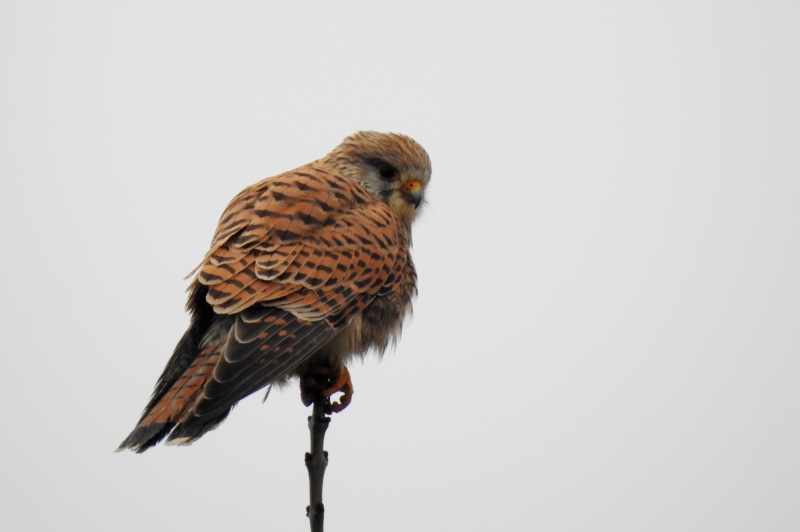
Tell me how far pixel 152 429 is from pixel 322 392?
790mm

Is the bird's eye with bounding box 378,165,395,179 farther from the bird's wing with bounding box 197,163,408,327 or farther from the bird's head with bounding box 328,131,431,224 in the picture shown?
the bird's wing with bounding box 197,163,408,327

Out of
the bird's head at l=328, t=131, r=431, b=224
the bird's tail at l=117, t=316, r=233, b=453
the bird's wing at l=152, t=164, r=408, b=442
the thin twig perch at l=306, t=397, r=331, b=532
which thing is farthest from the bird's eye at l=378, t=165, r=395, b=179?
the thin twig perch at l=306, t=397, r=331, b=532

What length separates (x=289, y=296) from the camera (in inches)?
141

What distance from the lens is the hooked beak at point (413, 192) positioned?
4.61 m

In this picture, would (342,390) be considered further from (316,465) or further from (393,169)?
(393,169)

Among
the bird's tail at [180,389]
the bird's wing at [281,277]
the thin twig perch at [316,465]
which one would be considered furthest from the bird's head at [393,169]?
the thin twig perch at [316,465]

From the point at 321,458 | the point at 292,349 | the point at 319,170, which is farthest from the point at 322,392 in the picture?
the point at 319,170

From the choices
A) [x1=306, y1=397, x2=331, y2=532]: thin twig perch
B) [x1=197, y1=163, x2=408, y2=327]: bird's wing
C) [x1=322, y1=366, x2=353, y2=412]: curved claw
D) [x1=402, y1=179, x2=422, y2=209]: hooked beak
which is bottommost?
[x1=306, y1=397, x2=331, y2=532]: thin twig perch

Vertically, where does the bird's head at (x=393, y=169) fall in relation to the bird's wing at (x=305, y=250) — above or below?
above

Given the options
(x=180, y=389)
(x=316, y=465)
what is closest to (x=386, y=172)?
(x=180, y=389)

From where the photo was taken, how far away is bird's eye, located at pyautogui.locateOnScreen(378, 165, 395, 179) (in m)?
4.69

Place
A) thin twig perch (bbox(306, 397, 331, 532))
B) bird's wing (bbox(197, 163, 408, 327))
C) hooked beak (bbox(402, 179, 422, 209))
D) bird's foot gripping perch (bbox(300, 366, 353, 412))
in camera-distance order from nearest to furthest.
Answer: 1. thin twig perch (bbox(306, 397, 331, 532))
2. bird's wing (bbox(197, 163, 408, 327))
3. bird's foot gripping perch (bbox(300, 366, 353, 412))
4. hooked beak (bbox(402, 179, 422, 209))

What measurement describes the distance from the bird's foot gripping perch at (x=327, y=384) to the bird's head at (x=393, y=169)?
0.97 metres

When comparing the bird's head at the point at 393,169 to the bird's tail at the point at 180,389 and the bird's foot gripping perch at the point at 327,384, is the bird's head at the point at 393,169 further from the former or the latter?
the bird's tail at the point at 180,389
